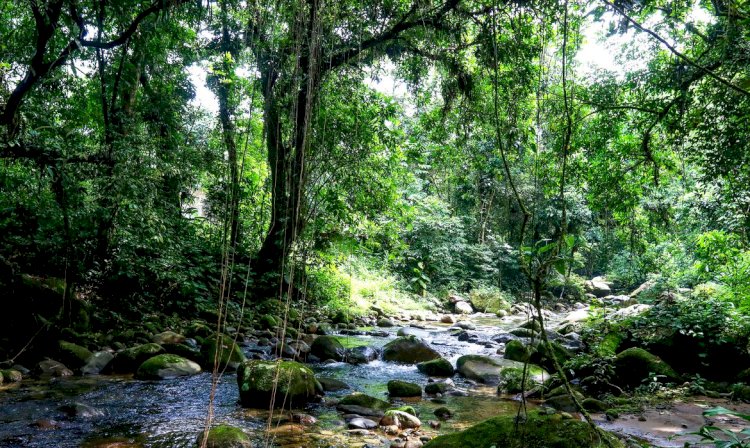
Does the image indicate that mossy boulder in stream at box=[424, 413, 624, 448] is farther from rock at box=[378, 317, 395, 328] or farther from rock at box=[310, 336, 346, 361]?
rock at box=[378, 317, 395, 328]

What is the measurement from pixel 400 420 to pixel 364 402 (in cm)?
55

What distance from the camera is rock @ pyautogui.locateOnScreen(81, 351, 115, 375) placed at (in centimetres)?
562

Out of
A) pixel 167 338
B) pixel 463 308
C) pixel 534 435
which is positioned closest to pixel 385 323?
pixel 463 308

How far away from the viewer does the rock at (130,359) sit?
586cm

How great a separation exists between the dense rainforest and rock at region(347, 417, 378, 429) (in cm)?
3

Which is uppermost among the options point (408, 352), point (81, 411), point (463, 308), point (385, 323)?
point (463, 308)

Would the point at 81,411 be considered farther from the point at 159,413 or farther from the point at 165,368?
the point at 165,368

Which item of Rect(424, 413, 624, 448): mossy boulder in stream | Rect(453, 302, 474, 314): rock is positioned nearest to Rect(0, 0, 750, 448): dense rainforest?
Rect(424, 413, 624, 448): mossy boulder in stream

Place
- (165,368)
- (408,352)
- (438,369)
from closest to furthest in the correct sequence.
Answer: (165,368), (438,369), (408,352)

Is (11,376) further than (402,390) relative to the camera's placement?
No

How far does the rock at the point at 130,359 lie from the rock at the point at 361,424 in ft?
10.3

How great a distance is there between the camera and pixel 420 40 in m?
7.16

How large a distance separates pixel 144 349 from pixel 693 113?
282 inches

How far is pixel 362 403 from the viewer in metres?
4.76
